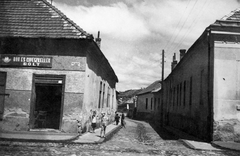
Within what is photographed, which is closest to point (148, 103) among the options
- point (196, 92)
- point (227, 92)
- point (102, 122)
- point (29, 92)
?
point (196, 92)

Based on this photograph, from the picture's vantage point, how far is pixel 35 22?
1385 cm

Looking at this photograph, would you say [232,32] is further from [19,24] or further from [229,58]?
[19,24]

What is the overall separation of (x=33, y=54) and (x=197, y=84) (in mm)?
10118

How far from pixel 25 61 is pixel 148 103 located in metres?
32.7

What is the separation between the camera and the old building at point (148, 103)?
38188 millimetres

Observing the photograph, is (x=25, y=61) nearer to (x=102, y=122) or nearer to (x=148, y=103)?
(x=102, y=122)

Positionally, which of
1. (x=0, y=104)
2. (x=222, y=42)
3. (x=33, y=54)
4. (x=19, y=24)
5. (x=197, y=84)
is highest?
(x=19, y=24)

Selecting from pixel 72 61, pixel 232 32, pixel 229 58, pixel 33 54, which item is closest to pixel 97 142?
pixel 72 61

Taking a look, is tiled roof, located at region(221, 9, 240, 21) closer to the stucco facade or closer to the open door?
the stucco facade

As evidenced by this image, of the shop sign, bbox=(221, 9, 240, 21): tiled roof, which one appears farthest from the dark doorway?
bbox=(221, 9, 240, 21): tiled roof

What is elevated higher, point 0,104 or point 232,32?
point 232,32

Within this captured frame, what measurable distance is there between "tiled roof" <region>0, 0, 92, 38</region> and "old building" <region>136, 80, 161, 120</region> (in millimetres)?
25386

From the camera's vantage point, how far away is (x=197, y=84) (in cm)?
1584

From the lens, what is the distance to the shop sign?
13.0 m
